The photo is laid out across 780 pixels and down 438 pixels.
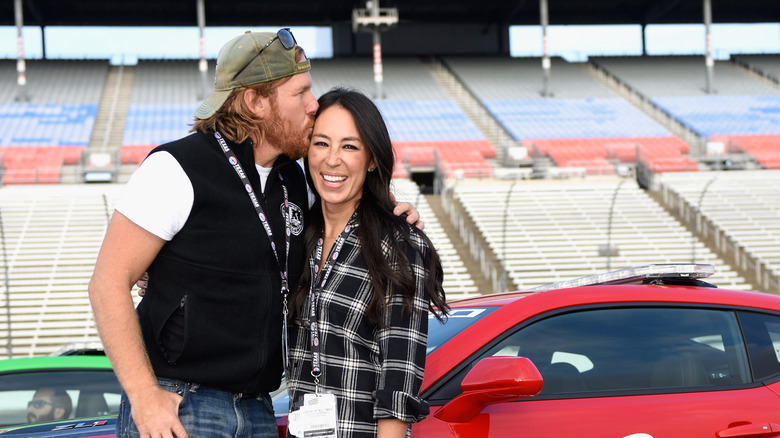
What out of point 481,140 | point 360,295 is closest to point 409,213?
point 360,295

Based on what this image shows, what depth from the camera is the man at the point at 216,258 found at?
2.14 metres

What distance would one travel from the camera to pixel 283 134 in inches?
95.8

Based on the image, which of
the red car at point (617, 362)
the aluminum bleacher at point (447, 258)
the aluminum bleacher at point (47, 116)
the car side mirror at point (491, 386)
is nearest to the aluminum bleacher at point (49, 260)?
the aluminum bleacher at point (47, 116)

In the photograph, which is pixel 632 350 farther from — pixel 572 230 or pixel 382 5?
pixel 382 5

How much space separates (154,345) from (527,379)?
1.11 m

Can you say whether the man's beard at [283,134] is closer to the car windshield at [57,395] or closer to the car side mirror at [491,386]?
the car side mirror at [491,386]

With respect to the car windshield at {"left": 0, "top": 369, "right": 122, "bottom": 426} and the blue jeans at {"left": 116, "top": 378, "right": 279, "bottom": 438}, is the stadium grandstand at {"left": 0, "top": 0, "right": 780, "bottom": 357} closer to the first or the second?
the car windshield at {"left": 0, "top": 369, "right": 122, "bottom": 426}

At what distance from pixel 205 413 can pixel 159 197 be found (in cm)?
63

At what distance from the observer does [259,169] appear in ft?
8.05

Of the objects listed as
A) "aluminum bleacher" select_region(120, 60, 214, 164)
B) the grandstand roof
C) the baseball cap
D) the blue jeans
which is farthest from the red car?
the grandstand roof

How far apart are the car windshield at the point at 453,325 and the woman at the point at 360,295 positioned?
464mm

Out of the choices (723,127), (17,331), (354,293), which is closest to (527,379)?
(354,293)

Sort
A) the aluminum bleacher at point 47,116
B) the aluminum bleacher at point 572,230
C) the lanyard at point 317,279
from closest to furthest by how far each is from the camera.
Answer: the lanyard at point 317,279, the aluminum bleacher at point 572,230, the aluminum bleacher at point 47,116

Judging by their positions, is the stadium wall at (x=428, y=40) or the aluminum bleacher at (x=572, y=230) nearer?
the aluminum bleacher at (x=572, y=230)
